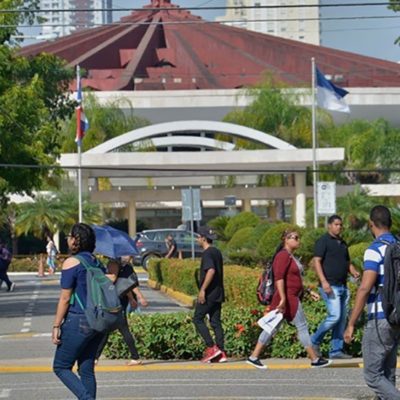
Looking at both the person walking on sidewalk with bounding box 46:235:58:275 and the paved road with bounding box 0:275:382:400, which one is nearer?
the paved road with bounding box 0:275:382:400

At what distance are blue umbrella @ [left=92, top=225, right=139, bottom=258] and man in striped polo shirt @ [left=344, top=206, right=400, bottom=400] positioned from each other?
556 centimetres

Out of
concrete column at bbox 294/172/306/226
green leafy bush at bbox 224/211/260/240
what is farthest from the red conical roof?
green leafy bush at bbox 224/211/260/240

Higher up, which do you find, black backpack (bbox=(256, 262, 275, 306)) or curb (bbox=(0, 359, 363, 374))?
black backpack (bbox=(256, 262, 275, 306))

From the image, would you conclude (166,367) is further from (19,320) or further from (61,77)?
(61,77)

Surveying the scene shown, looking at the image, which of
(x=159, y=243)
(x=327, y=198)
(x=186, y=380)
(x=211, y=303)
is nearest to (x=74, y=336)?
(x=186, y=380)

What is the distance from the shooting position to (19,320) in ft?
78.0

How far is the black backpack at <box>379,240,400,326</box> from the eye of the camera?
31.1 feet

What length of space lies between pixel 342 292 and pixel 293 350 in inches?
39.7

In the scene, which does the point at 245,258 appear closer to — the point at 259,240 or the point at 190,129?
the point at 259,240

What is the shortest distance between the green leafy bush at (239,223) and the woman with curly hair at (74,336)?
133 ft

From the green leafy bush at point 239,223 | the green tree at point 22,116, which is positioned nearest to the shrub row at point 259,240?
the green leafy bush at point 239,223

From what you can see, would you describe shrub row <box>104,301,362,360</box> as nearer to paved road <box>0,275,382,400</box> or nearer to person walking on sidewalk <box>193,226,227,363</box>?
paved road <box>0,275,382,400</box>

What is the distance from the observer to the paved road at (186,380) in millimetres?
12320

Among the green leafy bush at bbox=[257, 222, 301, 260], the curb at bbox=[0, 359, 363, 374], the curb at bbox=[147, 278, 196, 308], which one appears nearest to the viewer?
the curb at bbox=[0, 359, 363, 374]
